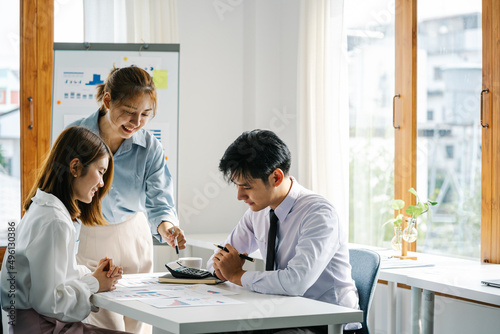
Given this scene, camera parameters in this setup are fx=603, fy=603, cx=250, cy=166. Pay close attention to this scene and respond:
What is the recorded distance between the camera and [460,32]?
10.6 ft

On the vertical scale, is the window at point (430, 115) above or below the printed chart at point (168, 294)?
above

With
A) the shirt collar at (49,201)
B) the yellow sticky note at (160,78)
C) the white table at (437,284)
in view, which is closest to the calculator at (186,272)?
the shirt collar at (49,201)

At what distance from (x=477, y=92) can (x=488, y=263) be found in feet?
2.85

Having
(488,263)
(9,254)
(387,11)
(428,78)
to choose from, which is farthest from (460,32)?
(9,254)

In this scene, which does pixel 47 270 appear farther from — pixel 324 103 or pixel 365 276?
pixel 324 103

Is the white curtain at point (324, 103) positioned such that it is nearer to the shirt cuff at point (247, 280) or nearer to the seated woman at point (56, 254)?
the shirt cuff at point (247, 280)

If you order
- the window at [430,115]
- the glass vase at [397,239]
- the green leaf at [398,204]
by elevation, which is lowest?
the glass vase at [397,239]

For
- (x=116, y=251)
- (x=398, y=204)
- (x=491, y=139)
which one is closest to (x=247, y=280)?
(x=116, y=251)

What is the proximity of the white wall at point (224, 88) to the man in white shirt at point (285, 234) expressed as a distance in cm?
225

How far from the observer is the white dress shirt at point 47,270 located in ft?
5.57

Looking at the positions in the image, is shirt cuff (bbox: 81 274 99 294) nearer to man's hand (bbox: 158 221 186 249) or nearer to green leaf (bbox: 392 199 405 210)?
man's hand (bbox: 158 221 186 249)

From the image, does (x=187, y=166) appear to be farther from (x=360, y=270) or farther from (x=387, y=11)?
(x=360, y=270)

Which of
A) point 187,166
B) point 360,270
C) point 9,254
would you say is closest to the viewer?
point 9,254

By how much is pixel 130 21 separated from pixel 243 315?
9.35 ft
